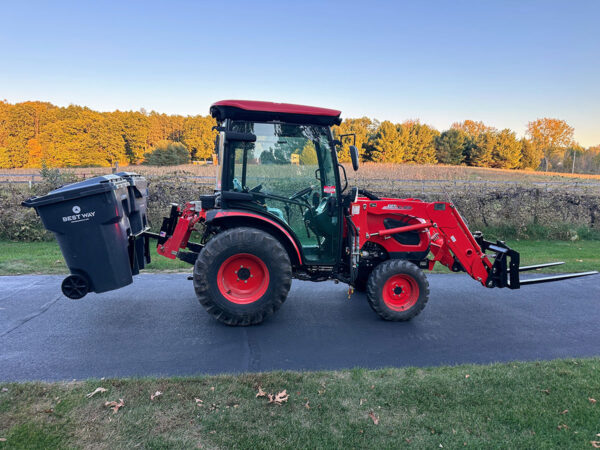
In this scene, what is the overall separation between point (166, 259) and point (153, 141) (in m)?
41.0

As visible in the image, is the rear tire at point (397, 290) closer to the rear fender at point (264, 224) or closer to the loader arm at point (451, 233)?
the loader arm at point (451, 233)

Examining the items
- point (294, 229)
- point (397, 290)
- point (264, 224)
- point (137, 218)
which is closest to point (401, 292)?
point (397, 290)

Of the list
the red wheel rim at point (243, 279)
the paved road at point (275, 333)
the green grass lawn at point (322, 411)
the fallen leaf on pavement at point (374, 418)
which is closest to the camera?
the green grass lawn at point (322, 411)

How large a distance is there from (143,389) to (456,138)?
149 ft

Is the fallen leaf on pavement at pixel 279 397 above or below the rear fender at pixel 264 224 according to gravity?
below

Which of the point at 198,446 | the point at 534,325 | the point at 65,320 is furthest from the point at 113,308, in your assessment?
the point at 534,325

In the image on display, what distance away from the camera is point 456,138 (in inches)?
1716

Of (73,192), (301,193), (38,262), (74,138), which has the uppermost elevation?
(74,138)

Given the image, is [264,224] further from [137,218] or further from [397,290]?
[397,290]

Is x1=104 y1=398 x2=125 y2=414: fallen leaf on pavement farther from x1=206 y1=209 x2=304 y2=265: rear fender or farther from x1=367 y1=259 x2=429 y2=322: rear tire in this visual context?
x1=367 y1=259 x2=429 y2=322: rear tire

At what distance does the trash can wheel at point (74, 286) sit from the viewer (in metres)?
4.54

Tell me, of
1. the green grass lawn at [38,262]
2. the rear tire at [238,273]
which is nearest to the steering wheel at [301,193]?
the rear tire at [238,273]

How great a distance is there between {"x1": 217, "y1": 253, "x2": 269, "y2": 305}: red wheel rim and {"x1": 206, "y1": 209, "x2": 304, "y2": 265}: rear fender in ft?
1.43

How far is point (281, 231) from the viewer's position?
4977 mm
